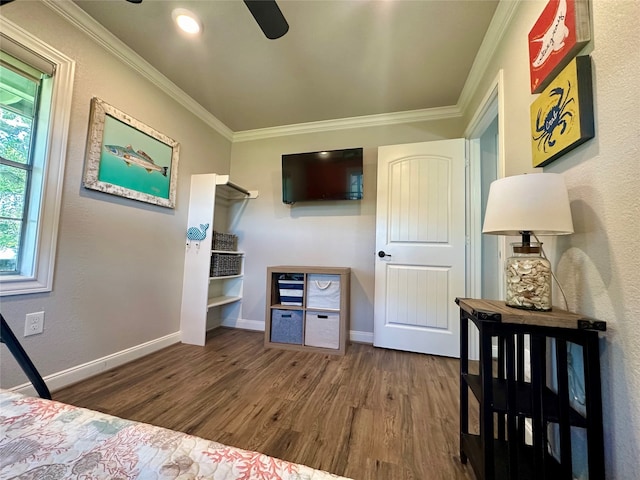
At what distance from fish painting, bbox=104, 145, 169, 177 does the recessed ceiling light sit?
37.5 inches

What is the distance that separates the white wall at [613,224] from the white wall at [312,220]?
180cm

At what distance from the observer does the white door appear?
7.45ft

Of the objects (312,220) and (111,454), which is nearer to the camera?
(111,454)

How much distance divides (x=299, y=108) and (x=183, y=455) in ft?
9.12

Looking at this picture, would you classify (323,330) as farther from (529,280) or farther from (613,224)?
(613,224)

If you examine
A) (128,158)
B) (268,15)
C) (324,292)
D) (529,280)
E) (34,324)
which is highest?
(268,15)

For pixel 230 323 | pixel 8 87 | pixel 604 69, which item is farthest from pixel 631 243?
pixel 230 323

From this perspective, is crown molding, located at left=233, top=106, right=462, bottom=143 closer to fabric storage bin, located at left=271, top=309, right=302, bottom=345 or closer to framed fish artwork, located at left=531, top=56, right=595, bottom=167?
framed fish artwork, located at left=531, top=56, right=595, bottom=167

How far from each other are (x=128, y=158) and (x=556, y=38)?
2.64 meters

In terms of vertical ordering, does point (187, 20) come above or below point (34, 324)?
above

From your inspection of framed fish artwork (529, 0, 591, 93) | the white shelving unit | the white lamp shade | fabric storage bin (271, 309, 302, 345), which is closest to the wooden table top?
the white lamp shade

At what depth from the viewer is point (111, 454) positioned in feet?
1.75

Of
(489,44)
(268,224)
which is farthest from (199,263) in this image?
(489,44)

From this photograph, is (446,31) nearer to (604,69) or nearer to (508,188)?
(604,69)
